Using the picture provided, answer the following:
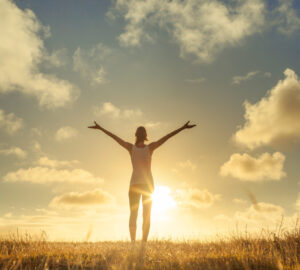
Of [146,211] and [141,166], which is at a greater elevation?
[141,166]

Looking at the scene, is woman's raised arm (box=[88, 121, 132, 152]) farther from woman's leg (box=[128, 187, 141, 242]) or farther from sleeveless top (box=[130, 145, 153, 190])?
woman's leg (box=[128, 187, 141, 242])

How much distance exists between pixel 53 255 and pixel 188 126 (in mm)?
5831

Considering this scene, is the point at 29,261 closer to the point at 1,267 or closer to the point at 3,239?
the point at 1,267

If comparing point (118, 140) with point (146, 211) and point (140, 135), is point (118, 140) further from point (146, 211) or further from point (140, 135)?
point (146, 211)

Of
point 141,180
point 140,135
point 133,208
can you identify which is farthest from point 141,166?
point 133,208

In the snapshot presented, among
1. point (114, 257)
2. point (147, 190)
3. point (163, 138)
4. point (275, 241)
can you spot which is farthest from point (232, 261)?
point (275, 241)

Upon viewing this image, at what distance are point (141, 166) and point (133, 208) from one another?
4.51 ft

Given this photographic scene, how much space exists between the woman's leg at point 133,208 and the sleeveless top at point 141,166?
13.3 inches

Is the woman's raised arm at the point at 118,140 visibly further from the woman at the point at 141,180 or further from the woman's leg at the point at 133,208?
the woman's leg at the point at 133,208

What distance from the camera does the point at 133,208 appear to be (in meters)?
9.82

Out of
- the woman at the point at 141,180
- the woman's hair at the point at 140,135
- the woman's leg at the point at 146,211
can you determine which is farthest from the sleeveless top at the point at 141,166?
the woman's leg at the point at 146,211

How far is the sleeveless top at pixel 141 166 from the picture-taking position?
9828 mm

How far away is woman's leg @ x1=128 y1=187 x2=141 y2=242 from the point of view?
32.2ft

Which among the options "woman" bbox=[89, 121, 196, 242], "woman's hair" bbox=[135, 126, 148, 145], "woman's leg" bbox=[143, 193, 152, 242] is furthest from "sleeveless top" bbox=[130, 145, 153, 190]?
"woman's leg" bbox=[143, 193, 152, 242]
